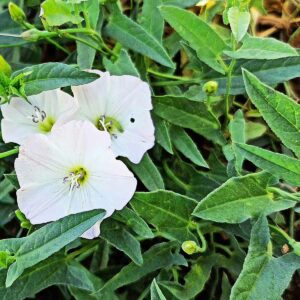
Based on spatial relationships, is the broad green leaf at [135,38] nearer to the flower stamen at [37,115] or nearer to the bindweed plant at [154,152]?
the bindweed plant at [154,152]

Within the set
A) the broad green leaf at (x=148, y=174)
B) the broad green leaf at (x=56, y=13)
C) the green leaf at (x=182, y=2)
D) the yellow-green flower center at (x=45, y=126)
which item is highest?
the broad green leaf at (x=56, y=13)

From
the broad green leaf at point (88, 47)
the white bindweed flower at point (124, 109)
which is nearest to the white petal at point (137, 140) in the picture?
the white bindweed flower at point (124, 109)

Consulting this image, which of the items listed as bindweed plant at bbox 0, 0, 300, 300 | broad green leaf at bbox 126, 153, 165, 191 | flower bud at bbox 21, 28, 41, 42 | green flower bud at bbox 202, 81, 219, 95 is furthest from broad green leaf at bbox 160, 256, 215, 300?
flower bud at bbox 21, 28, 41, 42

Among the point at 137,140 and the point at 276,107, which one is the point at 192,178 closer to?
the point at 137,140

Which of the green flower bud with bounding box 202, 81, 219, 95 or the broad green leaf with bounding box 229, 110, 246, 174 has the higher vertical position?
the green flower bud with bounding box 202, 81, 219, 95

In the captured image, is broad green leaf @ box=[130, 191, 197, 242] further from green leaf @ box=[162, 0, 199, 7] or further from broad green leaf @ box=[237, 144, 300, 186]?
green leaf @ box=[162, 0, 199, 7]

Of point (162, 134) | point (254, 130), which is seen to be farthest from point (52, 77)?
point (254, 130)
